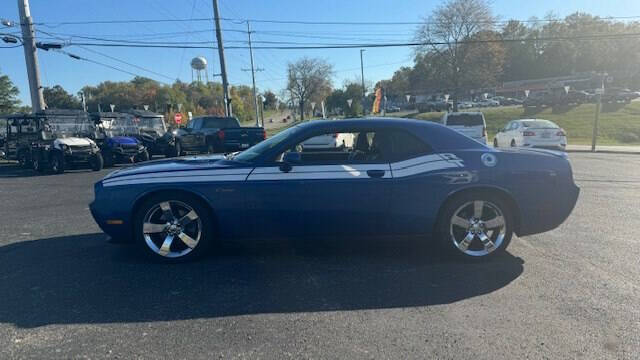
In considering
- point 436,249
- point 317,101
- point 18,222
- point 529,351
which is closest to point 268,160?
point 436,249

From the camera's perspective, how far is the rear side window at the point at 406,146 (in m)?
4.62

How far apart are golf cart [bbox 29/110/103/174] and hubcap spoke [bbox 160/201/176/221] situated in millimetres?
11273

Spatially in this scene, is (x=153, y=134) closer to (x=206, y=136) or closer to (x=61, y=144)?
(x=206, y=136)

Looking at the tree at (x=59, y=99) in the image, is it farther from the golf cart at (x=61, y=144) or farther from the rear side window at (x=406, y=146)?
the rear side window at (x=406, y=146)

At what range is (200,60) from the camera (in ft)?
197

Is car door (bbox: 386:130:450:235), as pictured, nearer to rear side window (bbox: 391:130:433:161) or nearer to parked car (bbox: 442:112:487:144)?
rear side window (bbox: 391:130:433:161)

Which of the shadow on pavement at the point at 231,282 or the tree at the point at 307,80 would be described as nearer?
the shadow on pavement at the point at 231,282

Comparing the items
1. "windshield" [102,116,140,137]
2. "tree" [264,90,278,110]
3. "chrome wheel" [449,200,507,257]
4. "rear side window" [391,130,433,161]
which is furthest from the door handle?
"tree" [264,90,278,110]

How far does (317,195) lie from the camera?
174 inches

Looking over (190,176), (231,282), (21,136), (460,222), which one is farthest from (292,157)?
(21,136)

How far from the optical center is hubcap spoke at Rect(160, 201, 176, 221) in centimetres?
455

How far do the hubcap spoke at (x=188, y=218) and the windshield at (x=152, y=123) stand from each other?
641 inches

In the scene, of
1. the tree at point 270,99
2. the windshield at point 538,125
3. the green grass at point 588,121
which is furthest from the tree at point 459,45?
the tree at point 270,99

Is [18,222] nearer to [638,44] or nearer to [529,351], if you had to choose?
[529,351]
